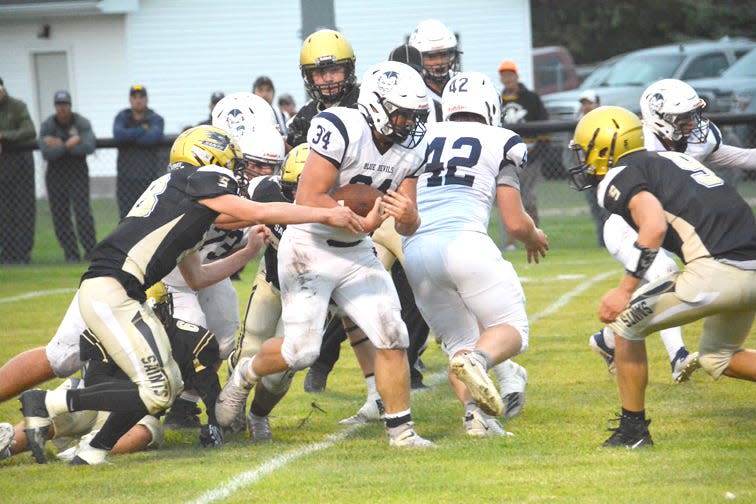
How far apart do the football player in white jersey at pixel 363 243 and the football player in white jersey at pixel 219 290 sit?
2.51ft

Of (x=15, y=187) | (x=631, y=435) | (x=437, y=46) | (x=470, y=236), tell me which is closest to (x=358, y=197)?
(x=470, y=236)

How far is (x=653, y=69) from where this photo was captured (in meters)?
23.1

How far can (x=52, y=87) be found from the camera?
84.5ft

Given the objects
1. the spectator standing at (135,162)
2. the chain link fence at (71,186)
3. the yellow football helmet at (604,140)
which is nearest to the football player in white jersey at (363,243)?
the yellow football helmet at (604,140)

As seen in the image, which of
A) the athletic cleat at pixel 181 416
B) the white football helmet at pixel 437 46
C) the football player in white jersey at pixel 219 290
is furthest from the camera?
the white football helmet at pixel 437 46

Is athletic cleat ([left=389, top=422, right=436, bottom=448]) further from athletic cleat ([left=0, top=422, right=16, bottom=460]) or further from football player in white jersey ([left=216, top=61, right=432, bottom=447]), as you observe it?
athletic cleat ([left=0, top=422, right=16, bottom=460])

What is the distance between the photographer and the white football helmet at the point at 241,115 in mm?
7285

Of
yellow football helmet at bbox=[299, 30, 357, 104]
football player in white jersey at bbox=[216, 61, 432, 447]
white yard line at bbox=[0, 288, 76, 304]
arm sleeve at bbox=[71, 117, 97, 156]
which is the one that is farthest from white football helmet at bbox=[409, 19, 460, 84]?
arm sleeve at bbox=[71, 117, 97, 156]

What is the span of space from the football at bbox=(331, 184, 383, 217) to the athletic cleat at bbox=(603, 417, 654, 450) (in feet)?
4.94

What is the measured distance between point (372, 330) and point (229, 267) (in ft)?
3.01

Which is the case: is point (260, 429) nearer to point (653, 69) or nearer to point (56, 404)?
point (56, 404)

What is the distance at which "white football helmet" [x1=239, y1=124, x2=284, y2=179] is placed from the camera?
22.4 ft

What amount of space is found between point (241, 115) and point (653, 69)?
1696cm

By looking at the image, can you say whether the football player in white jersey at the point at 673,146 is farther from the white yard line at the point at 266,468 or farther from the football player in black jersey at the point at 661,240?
the white yard line at the point at 266,468
